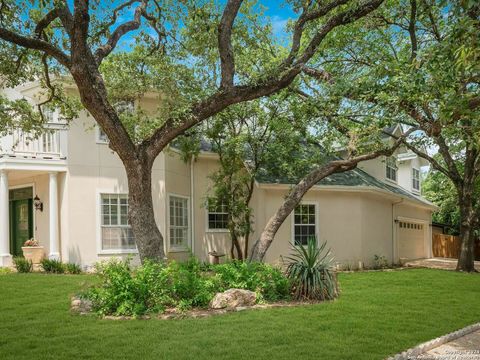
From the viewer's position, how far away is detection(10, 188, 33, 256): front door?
723 inches

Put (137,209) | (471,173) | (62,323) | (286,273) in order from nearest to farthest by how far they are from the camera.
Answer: (62,323) → (137,209) → (286,273) → (471,173)

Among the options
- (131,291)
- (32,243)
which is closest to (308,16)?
(131,291)

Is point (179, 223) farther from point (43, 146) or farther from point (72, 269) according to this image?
point (43, 146)

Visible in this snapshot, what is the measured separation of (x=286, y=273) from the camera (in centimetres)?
1090

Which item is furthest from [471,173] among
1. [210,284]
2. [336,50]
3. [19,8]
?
[19,8]

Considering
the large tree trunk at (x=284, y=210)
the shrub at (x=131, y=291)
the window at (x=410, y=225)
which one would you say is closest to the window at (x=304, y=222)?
the large tree trunk at (x=284, y=210)

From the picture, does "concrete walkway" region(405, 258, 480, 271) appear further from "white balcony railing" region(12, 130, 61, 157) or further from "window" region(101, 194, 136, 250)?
"white balcony railing" region(12, 130, 61, 157)

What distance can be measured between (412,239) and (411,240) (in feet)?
0.72

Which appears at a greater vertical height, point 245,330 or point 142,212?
point 142,212

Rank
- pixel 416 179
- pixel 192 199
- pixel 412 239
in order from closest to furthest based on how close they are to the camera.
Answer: pixel 192 199, pixel 412 239, pixel 416 179

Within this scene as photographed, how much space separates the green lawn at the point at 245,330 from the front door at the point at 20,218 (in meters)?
7.54

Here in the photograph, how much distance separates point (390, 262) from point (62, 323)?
16.1 m

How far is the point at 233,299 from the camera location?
9484mm

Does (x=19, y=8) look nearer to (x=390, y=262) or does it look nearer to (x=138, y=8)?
(x=138, y=8)
